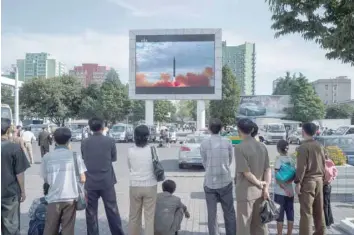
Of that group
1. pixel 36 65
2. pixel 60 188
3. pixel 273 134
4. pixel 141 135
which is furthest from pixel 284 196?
pixel 36 65

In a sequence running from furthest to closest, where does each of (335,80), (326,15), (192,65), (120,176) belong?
(335,80) < (192,65) < (120,176) < (326,15)

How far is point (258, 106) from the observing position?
2010 inches

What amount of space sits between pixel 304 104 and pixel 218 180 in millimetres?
52852

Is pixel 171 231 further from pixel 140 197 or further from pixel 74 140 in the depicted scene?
pixel 74 140

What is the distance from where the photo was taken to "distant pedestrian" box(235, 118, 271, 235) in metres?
5.12

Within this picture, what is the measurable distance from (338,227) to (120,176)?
838 centimetres

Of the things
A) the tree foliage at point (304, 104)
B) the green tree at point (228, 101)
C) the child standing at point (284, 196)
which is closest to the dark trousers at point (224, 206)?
the child standing at point (284, 196)

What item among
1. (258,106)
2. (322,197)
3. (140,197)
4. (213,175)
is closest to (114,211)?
(140,197)

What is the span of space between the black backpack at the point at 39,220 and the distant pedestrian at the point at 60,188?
10.8 inches

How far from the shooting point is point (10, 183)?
5.04m

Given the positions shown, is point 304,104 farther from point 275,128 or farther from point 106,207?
point 106,207

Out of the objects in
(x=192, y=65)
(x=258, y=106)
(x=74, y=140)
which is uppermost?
(x=192, y=65)

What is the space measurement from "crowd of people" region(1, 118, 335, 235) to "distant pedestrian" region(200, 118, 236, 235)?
0.6 inches

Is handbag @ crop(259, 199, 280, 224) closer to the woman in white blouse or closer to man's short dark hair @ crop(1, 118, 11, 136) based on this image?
the woman in white blouse
